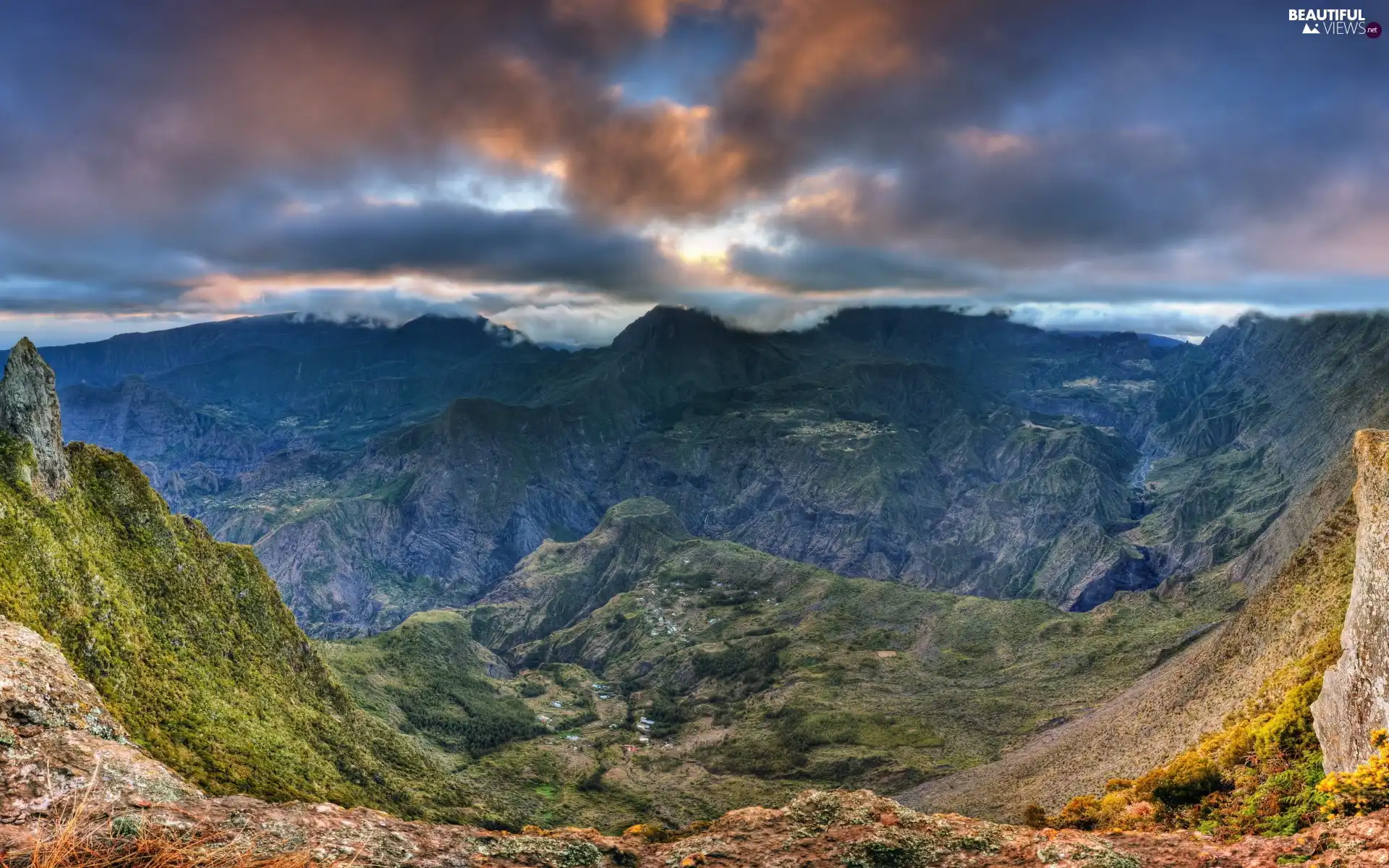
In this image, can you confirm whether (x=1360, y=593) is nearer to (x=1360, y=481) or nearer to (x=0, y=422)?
(x=1360, y=481)

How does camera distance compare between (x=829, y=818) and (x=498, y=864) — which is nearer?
(x=498, y=864)

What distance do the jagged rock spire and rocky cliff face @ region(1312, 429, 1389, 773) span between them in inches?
3874

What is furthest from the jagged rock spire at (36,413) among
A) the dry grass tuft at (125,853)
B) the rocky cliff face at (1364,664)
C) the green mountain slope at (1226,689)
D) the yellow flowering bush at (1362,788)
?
the green mountain slope at (1226,689)

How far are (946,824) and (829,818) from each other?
3317 mm

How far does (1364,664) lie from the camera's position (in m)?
32.6

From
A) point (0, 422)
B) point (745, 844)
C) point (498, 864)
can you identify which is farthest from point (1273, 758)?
point (0, 422)

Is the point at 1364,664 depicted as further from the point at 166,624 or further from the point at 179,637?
the point at 166,624

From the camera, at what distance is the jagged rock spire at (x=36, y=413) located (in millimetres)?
67375

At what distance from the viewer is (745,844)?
19.2 meters

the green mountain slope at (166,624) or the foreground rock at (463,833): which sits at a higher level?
the foreground rock at (463,833)

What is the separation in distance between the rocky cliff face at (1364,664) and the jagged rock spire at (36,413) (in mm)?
98405

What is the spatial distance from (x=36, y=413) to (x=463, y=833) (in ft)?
262

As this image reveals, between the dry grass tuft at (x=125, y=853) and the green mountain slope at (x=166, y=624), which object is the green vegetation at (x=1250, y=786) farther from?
the green mountain slope at (x=166, y=624)

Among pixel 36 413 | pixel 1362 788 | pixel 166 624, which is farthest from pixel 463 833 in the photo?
pixel 36 413
